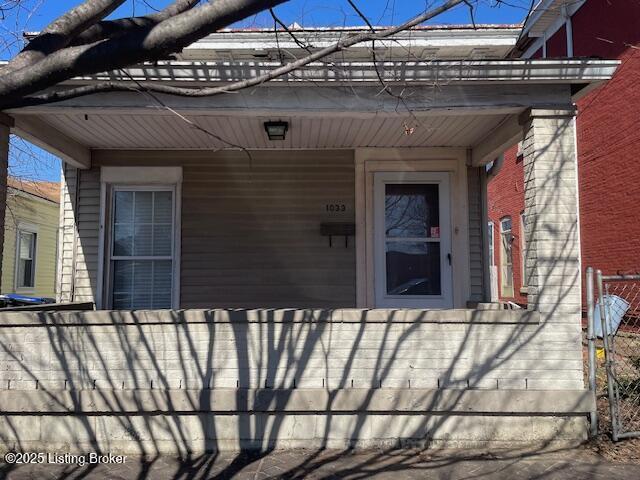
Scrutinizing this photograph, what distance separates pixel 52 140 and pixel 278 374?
366 centimetres

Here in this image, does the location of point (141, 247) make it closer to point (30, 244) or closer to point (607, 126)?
point (607, 126)

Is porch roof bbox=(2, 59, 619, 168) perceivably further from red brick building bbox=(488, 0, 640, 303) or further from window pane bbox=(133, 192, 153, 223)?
red brick building bbox=(488, 0, 640, 303)

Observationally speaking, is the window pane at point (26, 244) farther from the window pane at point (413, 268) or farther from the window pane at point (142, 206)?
the window pane at point (413, 268)

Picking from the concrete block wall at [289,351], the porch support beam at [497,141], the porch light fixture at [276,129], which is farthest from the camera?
the porch light fixture at [276,129]

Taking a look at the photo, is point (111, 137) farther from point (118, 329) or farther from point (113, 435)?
point (113, 435)

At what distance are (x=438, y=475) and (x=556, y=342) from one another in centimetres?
164

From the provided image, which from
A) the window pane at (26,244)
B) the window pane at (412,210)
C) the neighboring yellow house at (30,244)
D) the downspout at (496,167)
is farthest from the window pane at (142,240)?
the window pane at (26,244)

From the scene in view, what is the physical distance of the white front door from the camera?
7.19 meters

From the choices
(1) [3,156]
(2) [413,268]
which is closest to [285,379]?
(2) [413,268]

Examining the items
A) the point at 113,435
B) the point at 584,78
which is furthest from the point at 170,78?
the point at 584,78

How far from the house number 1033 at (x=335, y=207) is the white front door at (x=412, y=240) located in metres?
0.41

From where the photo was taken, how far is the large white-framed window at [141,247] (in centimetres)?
731

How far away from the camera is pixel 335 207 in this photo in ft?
23.9

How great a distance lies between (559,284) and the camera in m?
5.12
